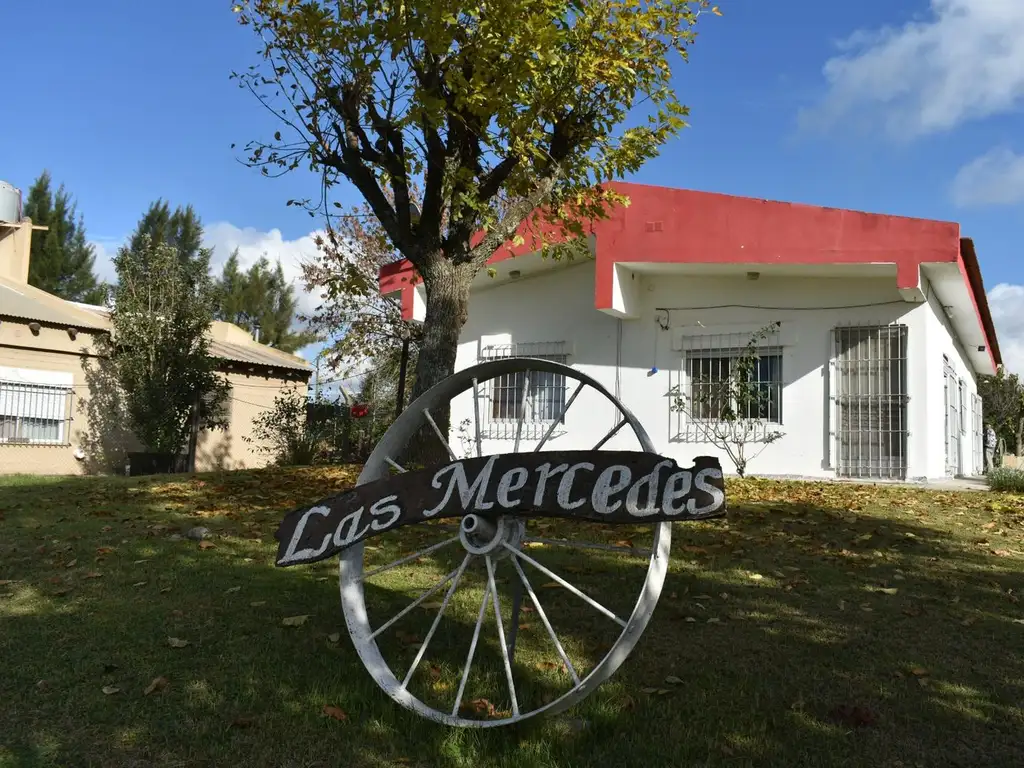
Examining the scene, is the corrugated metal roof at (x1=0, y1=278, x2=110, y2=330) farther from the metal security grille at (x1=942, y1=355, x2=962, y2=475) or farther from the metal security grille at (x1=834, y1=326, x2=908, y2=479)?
the metal security grille at (x1=942, y1=355, x2=962, y2=475)

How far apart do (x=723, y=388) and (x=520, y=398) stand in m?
3.62

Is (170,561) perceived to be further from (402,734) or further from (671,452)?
(671,452)

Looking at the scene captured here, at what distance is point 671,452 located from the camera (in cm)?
1325

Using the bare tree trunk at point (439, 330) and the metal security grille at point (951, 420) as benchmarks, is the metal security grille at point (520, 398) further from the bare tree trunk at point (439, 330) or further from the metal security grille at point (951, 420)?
the metal security grille at point (951, 420)

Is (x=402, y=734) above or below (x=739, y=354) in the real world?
below

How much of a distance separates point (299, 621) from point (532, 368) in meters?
2.15

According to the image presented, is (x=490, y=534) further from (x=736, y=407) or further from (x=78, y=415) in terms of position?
(x=78, y=415)

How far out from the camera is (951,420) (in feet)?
47.3

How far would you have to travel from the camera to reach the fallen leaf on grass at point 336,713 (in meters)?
3.27

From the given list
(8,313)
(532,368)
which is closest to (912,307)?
(532,368)

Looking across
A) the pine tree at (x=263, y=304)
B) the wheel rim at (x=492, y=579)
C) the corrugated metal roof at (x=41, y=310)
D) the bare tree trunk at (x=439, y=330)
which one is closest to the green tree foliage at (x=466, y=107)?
the bare tree trunk at (x=439, y=330)

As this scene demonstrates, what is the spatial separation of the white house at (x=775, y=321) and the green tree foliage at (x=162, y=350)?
202 inches

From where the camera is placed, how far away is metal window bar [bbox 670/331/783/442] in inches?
488

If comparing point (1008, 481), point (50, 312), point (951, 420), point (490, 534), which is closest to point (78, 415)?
point (50, 312)
